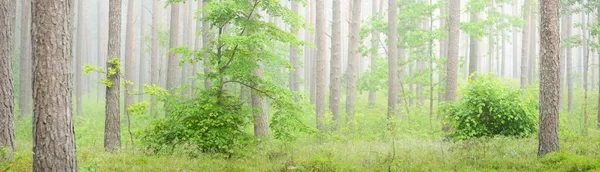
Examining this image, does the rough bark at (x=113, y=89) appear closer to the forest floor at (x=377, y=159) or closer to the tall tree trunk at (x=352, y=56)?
the forest floor at (x=377, y=159)

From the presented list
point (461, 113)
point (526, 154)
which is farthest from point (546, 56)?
point (461, 113)

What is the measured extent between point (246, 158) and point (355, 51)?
389 inches

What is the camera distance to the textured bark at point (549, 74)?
9.42m

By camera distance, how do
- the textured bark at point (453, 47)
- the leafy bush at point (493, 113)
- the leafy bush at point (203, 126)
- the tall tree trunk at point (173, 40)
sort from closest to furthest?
the leafy bush at point (203, 126) < the leafy bush at point (493, 113) < the textured bark at point (453, 47) < the tall tree trunk at point (173, 40)

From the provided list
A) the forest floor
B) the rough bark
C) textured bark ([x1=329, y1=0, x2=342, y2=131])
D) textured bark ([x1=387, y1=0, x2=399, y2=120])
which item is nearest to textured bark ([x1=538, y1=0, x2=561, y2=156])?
the forest floor

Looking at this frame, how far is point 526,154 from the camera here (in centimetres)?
1023

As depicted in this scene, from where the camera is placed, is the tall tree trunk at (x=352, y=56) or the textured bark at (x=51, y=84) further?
the tall tree trunk at (x=352, y=56)

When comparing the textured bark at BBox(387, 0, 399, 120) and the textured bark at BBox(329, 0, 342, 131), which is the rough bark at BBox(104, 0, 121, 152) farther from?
the textured bark at BBox(387, 0, 399, 120)

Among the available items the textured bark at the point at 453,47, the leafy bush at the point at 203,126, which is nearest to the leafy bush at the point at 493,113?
the textured bark at the point at 453,47

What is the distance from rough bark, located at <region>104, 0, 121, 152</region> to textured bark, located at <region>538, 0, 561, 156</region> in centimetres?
907

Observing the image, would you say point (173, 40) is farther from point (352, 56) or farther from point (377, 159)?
point (377, 159)

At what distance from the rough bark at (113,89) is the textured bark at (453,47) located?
10242 millimetres

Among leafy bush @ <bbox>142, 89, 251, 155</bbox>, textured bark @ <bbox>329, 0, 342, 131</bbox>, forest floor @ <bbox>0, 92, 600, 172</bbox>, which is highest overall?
textured bark @ <bbox>329, 0, 342, 131</bbox>

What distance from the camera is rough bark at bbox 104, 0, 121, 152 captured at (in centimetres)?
1145
